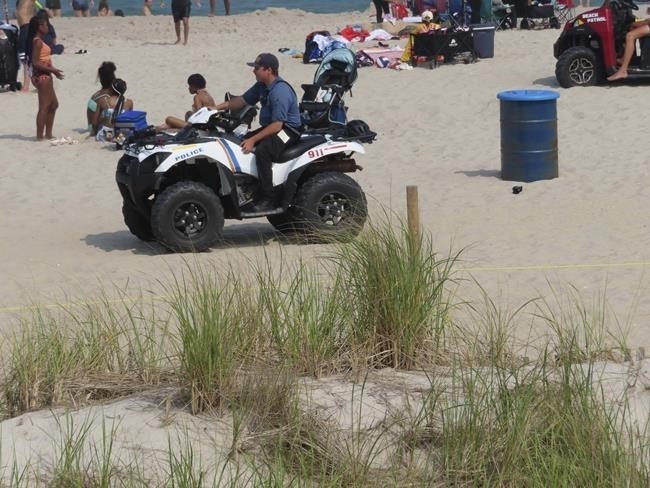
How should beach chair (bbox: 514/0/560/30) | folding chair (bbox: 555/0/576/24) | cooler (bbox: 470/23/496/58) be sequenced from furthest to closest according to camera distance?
folding chair (bbox: 555/0/576/24) < beach chair (bbox: 514/0/560/30) < cooler (bbox: 470/23/496/58)

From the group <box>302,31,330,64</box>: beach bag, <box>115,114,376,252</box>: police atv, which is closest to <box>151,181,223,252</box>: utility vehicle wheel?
<box>115,114,376,252</box>: police atv

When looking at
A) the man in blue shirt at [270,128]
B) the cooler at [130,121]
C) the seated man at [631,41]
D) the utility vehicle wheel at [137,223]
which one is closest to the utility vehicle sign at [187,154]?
the man in blue shirt at [270,128]

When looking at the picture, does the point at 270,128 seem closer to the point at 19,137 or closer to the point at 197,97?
the point at 197,97

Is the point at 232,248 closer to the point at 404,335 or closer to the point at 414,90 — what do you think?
the point at 404,335

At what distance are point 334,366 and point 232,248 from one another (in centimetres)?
449

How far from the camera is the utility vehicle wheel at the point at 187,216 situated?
33.2 feet

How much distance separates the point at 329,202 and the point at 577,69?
26.4 ft

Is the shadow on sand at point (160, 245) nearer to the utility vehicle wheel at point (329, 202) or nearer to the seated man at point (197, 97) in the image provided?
the utility vehicle wheel at point (329, 202)

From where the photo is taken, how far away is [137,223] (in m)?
10.8

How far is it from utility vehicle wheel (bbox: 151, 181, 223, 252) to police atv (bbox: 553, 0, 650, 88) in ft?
28.0

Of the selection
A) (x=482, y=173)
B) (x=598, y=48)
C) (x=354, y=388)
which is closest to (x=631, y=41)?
(x=598, y=48)

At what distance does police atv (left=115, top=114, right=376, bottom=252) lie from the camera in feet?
33.3

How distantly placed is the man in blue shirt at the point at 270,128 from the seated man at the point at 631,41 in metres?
7.75

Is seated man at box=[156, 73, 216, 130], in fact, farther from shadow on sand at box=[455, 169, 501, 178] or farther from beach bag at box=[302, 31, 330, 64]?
beach bag at box=[302, 31, 330, 64]
